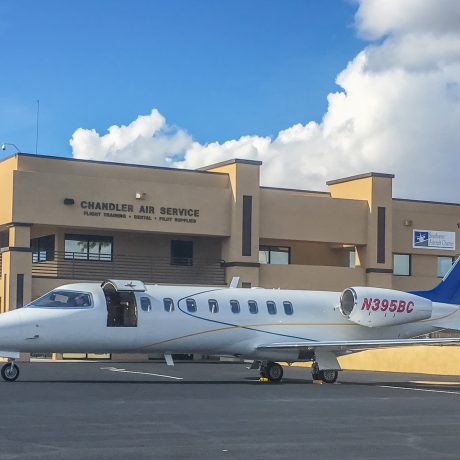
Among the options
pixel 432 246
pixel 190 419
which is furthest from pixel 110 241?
pixel 190 419

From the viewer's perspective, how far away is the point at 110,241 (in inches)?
1902

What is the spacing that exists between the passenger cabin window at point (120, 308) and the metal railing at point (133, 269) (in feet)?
63.2

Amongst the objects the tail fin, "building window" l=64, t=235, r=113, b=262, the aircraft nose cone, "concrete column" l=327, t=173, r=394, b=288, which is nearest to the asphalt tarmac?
the aircraft nose cone

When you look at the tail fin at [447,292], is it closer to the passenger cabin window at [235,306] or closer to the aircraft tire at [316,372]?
the aircraft tire at [316,372]

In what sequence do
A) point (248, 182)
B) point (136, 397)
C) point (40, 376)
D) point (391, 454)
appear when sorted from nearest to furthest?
point (391, 454) → point (136, 397) → point (40, 376) → point (248, 182)

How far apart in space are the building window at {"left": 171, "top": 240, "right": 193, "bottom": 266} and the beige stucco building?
0.06m

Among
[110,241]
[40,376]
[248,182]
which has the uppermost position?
[248,182]

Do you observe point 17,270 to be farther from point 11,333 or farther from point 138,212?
point 11,333

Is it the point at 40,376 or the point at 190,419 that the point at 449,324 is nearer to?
the point at 40,376

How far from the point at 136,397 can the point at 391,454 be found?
30.0 ft

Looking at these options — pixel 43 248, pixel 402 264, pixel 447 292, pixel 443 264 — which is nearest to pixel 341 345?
pixel 447 292

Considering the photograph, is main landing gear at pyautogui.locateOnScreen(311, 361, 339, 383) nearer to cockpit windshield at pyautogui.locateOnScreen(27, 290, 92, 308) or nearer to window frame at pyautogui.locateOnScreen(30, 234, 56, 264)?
cockpit windshield at pyautogui.locateOnScreen(27, 290, 92, 308)

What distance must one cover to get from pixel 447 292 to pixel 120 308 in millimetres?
10812

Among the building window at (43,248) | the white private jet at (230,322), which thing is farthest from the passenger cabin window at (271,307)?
the building window at (43,248)
